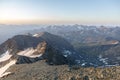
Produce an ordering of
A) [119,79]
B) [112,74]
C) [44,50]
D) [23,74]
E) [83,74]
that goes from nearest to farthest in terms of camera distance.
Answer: [119,79] → [112,74] → [83,74] → [23,74] → [44,50]

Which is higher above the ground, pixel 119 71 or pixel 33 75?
pixel 119 71

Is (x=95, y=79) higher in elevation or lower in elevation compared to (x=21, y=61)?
higher

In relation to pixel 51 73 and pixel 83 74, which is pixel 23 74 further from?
pixel 83 74

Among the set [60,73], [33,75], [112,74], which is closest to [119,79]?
[112,74]

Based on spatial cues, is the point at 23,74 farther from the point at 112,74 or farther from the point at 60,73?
the point at 112,74

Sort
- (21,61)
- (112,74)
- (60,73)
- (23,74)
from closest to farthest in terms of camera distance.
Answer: (112,74)
(60,73)
(23,74)
(21,61)

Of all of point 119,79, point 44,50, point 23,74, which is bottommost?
point 44,50

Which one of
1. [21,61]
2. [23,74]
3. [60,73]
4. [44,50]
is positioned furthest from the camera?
[44,50]

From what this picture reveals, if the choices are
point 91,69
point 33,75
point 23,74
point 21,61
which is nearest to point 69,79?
point 91,69

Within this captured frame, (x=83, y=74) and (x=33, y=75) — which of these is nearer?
(x=83, y=74)
